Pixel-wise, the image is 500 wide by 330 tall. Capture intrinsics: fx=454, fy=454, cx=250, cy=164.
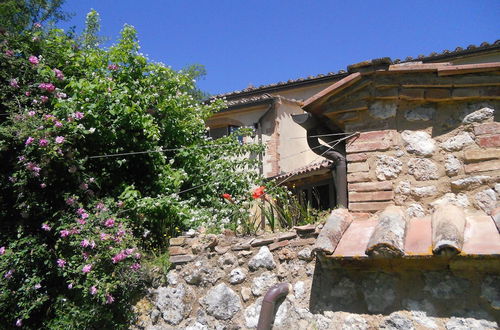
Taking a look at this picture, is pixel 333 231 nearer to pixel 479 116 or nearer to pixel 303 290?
pixel 303 290

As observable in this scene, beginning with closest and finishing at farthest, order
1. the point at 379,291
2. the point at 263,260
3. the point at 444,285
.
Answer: the point at 444,285
the point at 379,291
the point at 263,260

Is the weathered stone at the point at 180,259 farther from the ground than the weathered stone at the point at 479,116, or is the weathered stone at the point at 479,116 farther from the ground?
the weathered stone at the point at 479,116

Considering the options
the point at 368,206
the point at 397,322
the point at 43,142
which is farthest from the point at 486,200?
the point at 43,142

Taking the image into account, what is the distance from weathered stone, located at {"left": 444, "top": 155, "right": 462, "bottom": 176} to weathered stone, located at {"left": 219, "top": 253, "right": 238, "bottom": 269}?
2054mm

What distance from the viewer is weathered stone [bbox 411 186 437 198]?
3715mm

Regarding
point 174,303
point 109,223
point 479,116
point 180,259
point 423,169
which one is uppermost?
point 479,116

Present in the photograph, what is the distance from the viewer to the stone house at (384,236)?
316 cm

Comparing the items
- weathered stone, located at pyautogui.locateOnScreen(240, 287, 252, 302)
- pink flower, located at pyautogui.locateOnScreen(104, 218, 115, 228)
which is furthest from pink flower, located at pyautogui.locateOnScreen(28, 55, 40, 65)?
weathered stone, located at pyautogui.locateOnScreen(240, 287, 252, 302)

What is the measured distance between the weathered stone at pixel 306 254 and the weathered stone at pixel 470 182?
50.7 inches

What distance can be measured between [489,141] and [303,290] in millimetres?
1919

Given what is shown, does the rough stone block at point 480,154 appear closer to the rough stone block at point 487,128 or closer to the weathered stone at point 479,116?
the rough stone block at point 487,128

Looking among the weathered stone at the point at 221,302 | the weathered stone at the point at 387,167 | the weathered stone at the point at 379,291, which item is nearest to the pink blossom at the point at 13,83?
the weathered stone at the point at 221,302

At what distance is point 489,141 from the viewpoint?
142 inches

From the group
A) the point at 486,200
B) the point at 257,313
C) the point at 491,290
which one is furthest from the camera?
the point at 257,313
